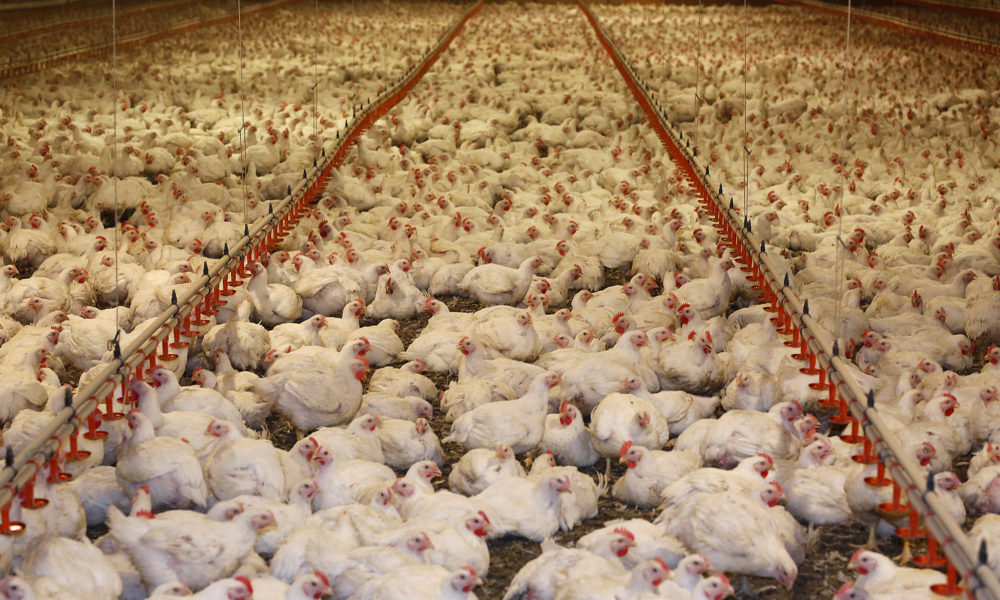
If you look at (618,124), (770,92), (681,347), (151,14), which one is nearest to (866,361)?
(681,347)

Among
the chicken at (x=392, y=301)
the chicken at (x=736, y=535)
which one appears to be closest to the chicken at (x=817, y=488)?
the chicken at (x=736, y=535)

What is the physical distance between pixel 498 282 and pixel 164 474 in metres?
3.20

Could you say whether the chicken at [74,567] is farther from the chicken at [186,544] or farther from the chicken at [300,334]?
the chicken at [300,334]

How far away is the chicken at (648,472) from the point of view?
14.9 ft

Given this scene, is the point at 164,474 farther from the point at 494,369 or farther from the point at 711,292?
the point at 711,292

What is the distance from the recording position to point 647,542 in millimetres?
3955

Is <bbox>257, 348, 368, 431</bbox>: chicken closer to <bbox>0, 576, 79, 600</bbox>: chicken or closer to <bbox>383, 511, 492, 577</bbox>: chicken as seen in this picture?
<bbox>383, 511, 492, 577</bbox>: chicken

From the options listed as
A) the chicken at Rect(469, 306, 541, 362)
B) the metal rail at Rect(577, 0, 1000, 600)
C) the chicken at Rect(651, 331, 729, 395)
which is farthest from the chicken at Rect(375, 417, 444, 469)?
the metal rail at Rect(577, 0, 1000, 600)

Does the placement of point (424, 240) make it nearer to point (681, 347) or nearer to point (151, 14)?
point (681, 347)

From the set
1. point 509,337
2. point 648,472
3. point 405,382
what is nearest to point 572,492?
point 648,472

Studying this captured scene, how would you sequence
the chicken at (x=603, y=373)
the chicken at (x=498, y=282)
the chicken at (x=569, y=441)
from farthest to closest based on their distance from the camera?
the chicken at (x=498, y=282), the chicken at (x=603, y=373), the chicken at (x=569, y=441)

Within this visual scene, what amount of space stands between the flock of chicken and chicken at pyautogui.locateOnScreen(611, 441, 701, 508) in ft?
0.04

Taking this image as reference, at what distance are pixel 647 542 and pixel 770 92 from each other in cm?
1119

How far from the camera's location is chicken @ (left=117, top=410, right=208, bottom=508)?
424cm
